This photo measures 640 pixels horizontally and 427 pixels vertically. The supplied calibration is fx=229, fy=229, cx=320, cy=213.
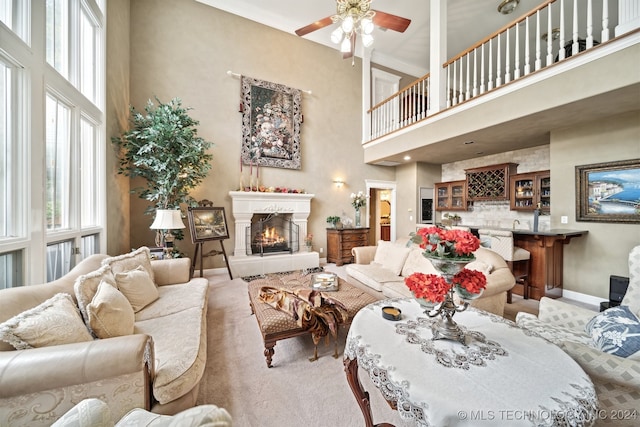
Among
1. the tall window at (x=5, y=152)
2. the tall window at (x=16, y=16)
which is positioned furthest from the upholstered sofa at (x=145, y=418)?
the tall window at (x=16, y=16)

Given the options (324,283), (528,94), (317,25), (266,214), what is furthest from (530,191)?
(266,214)

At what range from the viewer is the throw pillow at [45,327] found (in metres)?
1.03

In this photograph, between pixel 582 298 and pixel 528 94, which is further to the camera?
→ pixel 582 298

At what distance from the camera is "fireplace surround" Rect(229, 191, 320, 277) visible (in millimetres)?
4488

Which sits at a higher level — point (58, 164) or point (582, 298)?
point (58, 164)

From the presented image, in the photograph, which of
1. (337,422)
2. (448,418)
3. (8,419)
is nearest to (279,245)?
(337,422)

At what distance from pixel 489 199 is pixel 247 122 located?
5.46 m

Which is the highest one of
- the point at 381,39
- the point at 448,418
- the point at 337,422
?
the point at 381,39

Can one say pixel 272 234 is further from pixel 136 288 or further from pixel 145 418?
pixel 145 418

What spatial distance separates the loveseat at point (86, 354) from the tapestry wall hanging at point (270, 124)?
11.7 feet

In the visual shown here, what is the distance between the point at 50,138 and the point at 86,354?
2.23 meters

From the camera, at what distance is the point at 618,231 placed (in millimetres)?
3049

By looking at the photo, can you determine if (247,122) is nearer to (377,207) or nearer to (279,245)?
(279,245)

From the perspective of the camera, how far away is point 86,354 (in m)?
1.00
